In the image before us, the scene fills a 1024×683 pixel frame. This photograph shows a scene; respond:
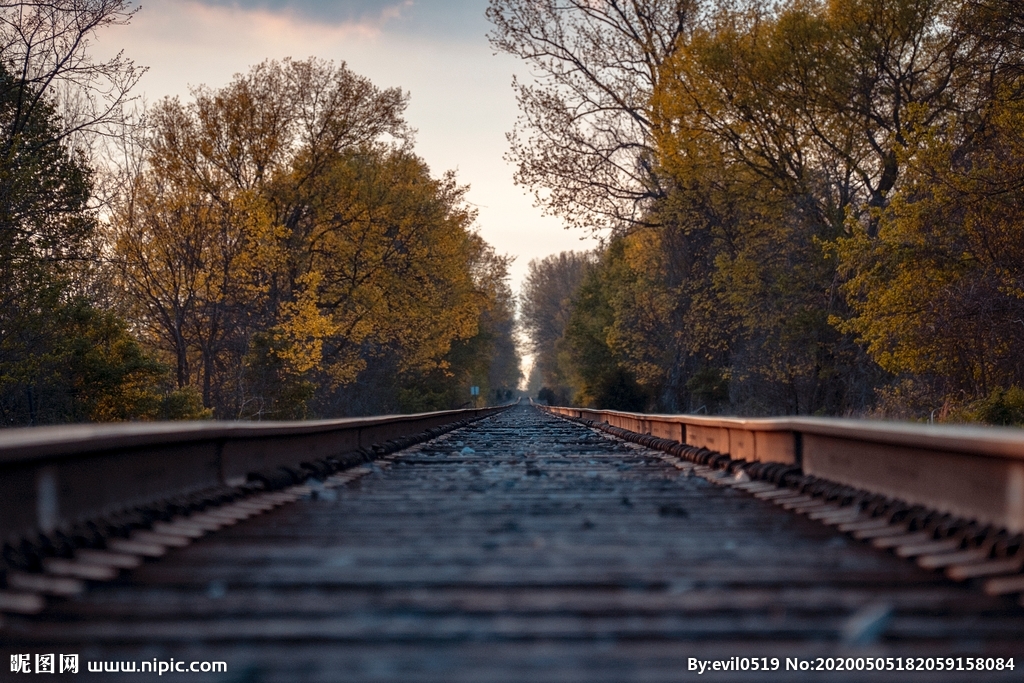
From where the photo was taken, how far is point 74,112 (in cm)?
2555

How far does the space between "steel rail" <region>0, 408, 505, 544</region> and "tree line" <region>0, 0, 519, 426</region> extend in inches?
457

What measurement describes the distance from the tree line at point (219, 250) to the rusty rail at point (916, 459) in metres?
14.0

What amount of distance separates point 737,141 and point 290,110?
16298mm

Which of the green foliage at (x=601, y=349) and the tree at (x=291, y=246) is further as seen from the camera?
the green foliage at (x=601, y=349)

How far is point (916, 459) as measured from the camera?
5219 mm

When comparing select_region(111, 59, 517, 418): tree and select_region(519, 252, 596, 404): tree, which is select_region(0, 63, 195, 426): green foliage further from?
select_region(519, 252, 596, 404): tree

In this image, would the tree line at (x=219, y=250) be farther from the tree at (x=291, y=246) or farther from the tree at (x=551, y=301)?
the tree at (x=551, y=301)

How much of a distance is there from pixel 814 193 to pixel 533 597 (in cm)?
2941

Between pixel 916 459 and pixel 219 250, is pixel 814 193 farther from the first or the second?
pixel 916 459

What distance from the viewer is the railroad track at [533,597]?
2.62 meters

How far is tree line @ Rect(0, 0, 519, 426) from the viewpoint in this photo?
18.8 metres

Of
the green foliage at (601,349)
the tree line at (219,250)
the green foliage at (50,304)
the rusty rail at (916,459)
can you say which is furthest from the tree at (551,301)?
the rusty rail at (916,459)

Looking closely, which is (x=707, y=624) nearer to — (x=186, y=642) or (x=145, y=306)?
(x=186, y=642)

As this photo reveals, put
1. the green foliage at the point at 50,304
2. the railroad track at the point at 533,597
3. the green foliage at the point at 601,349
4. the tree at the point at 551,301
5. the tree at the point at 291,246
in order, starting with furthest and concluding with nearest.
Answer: the tree at the point at 551,301
the green foliage at the point at 601,349
the tree at the point at 291,246
the green foliage at the point at 50,304
the railroad track at the point at 533,597
